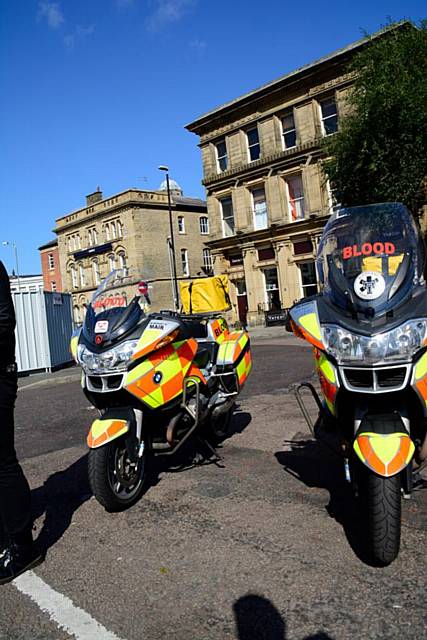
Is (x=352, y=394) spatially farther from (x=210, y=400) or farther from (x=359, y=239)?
(x=210, y=400)

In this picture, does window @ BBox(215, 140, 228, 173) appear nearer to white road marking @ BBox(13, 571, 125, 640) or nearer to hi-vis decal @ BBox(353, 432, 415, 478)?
hi-vis decal @ BBox(353, 432, 415, 478)

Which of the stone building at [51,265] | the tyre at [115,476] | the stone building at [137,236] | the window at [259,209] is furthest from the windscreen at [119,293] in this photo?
the stone building at [51,265]

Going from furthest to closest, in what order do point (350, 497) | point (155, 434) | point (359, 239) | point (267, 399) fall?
1. point (267, 399)
2. point (155, 434)
3. point (350, 497)
4. point (359, 239)

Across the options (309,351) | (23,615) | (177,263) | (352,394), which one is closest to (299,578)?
(352,394)

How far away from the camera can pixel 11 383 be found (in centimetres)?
359

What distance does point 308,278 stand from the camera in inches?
1346

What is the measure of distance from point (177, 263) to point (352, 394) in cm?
5014

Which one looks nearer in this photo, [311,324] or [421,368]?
[421,368]

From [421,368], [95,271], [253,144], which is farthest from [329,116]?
[95,271]

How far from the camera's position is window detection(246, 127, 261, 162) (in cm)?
3619

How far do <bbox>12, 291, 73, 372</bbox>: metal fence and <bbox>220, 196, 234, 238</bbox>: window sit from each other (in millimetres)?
20955

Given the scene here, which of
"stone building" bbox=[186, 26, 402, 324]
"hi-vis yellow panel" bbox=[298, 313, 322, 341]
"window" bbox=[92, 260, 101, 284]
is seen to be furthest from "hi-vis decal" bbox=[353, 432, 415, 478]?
"window" bbox=[92, 260, 101, 284]

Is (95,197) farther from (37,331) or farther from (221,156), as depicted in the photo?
(37,331)

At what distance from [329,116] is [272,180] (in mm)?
4998
